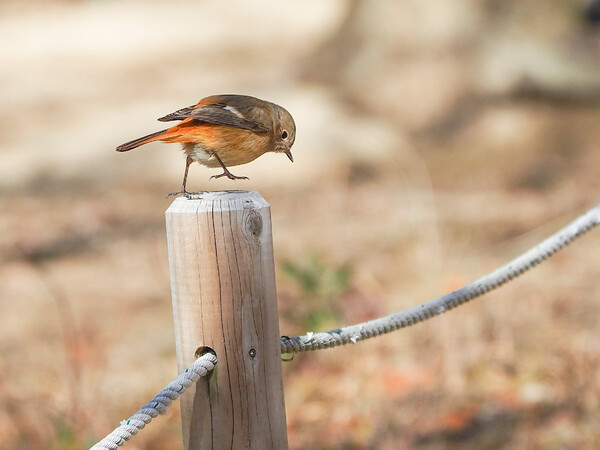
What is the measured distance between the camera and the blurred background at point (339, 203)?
4.18 meters

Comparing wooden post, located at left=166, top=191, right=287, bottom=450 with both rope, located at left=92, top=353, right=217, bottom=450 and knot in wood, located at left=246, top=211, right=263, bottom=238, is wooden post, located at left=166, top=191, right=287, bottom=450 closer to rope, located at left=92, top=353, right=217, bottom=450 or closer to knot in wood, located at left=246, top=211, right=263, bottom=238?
knot in wood, located at left=246, top=211, right=263, bottom=238

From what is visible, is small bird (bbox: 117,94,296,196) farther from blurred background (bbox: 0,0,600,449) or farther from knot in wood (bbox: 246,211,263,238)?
blurred background (bbox: 0,0,600,449)

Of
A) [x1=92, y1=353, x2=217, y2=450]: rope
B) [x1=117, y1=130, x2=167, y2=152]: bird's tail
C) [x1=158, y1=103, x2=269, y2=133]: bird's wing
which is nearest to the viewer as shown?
[x1=92, y1=353, x2=217, y2=450]: rope

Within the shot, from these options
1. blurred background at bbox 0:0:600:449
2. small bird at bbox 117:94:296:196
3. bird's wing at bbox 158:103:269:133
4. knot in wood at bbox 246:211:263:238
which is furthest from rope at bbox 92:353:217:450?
blurred background at bbox 0:0:600:449

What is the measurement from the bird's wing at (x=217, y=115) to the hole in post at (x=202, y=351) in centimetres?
64

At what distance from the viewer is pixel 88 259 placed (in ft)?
22.6

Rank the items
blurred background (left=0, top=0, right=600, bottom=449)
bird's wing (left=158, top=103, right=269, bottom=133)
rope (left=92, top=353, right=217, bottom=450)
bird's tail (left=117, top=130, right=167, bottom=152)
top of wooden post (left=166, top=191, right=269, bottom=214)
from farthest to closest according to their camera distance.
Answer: blurred background (left=0, top=0, right=600, bottom=449) < bird's wing (left=158, top=103, right=269, bottom=133) < bird's tail (left=117, top=130, right=167, bottom=152) < top of wooden post (left=166, top=191, right=269, bottom=214) < rope (left=92, top=353, right=217, bottom=450)

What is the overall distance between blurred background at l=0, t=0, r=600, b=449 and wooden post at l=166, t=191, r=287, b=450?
1727mm

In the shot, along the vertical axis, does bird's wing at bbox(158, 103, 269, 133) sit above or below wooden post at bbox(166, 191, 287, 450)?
above

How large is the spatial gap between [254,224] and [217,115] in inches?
17.3

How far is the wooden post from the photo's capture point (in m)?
1.79

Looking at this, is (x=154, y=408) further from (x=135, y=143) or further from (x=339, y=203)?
(x=339, y=203)

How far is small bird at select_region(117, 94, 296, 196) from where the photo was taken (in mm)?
2111

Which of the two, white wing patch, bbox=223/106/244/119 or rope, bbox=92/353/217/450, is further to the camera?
white wing patch, bbox=223/106/244/119
